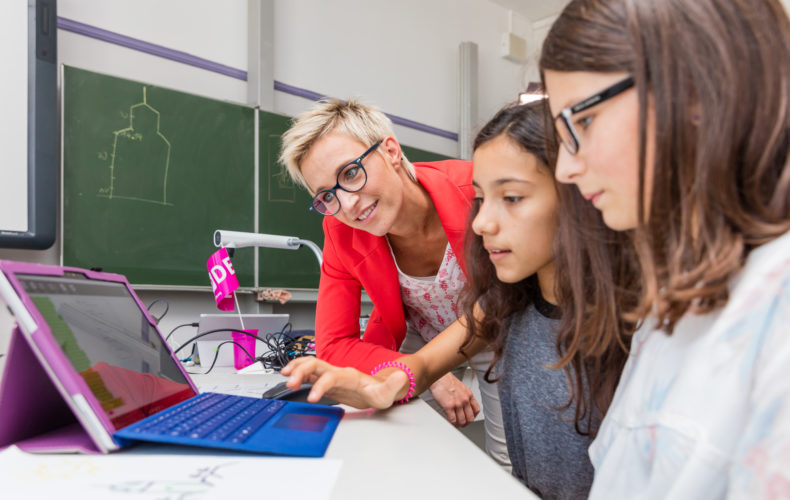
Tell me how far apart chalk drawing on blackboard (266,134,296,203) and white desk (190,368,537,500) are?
82.8 inches

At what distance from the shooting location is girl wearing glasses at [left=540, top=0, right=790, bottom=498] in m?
0.40

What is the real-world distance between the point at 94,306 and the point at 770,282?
0.78 m

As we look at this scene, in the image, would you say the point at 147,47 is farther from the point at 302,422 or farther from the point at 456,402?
the point at 302,422

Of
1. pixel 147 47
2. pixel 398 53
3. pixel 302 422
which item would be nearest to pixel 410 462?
pixel 302 422

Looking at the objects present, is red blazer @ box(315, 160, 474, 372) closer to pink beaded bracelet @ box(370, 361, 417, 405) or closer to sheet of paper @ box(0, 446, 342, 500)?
pink beaded bracelet @ box(370, 361, 417, 405)

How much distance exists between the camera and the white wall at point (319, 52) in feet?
7.77

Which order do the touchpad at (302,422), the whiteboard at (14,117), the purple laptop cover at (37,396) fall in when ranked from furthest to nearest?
1. the whiteboard at (14,117)
2. the touchpad at (302,422)
3. the purple laptop cover at (37,396)

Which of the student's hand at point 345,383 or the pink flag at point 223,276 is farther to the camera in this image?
the pink flag at point 223,276

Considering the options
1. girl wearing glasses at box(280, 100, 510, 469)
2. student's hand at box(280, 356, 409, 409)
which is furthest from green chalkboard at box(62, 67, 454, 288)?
student's hand at box(280, 356, 409, 409)

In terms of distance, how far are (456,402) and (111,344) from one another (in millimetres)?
789

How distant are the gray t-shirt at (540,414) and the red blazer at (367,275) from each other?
352 millimetres

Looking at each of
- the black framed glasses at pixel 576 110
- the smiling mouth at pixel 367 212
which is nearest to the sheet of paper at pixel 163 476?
the black framed glasses at pixel 576 110

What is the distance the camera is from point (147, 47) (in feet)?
7.94

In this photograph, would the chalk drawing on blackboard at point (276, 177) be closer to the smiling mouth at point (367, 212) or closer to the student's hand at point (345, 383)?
the smiling mouth at point (367, 212)
